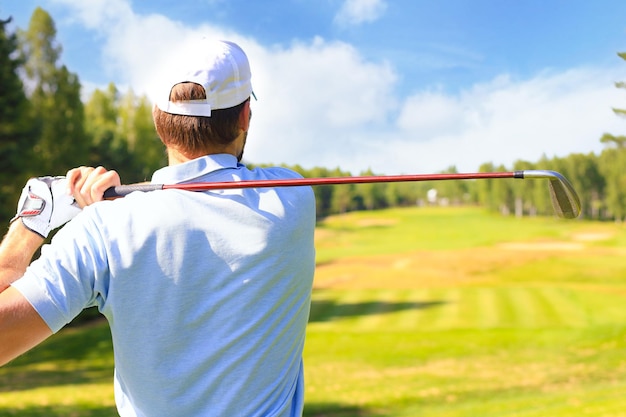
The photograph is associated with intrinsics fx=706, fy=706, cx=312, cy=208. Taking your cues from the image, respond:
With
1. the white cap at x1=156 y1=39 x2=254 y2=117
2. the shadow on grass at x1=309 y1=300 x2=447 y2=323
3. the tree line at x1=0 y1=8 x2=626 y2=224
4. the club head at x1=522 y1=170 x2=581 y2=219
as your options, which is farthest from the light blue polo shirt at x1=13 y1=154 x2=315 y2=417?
the shadow on grass at x1=309 y1=300 x2=447 y2=323

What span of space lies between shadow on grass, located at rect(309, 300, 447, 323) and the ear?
68.9 feet

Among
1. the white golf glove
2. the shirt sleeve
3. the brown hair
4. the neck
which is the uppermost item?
the brown hair

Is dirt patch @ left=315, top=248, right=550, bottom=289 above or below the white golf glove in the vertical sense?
below

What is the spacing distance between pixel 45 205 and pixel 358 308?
22776 millimetres

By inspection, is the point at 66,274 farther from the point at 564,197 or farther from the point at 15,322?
the point at 564,197

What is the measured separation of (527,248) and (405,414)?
23886 mm

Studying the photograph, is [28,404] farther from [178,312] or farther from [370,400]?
[178,312]

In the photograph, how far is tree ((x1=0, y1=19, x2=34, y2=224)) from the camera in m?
17.9

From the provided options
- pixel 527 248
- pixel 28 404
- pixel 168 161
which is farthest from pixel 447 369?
pixel 527 248

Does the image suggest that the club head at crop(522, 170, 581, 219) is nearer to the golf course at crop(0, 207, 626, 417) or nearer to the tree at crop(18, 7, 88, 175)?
the golf course at crop(0, 207, 626, 417)

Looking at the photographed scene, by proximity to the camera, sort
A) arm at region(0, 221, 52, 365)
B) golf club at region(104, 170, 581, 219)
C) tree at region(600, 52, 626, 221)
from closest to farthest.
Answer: arm at region(0, 221, 52, 365) < golf club at region(104, 170, 581, 219) < tree at region(600, 52, 626, 221)

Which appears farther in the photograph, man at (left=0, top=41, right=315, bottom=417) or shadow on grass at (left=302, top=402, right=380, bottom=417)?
shadow on grass at (left=302, top=402, right=380, bottom=417)

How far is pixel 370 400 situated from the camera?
1211cm

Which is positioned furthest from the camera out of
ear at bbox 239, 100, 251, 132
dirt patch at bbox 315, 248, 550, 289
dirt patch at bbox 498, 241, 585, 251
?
dirt patch at bbox 498, 241, 585, 251
